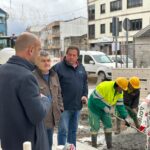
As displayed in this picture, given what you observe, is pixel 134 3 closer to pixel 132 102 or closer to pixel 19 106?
pixel 132 102

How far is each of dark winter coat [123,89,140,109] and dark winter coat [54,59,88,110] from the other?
A: 2.14 meters

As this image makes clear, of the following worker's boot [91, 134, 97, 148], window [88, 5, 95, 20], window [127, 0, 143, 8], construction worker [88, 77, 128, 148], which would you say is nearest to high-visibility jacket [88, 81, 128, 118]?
construction worker [88, 77, 128, 148]

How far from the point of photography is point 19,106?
2846 millimetres

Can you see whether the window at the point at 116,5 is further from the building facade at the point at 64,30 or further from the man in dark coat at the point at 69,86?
the man in dark coat at the point at 69,86

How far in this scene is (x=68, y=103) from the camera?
5324mm

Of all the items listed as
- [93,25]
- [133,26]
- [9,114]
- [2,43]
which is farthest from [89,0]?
[9,114]

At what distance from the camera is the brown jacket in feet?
14.6

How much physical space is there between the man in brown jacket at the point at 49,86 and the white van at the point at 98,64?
14.5 metres

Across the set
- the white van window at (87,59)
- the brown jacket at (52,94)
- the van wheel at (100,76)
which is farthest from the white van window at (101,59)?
the brown jacket at (52,94)

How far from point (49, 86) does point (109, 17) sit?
46759 mm

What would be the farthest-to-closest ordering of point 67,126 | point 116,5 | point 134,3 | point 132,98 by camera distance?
point 116,5 → point 134,3 → point 132,98 → point 67,126

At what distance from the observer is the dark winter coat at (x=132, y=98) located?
7.37m

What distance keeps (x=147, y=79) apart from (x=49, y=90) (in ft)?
26.7

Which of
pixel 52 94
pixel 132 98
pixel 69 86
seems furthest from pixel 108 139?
pixel 52 94
